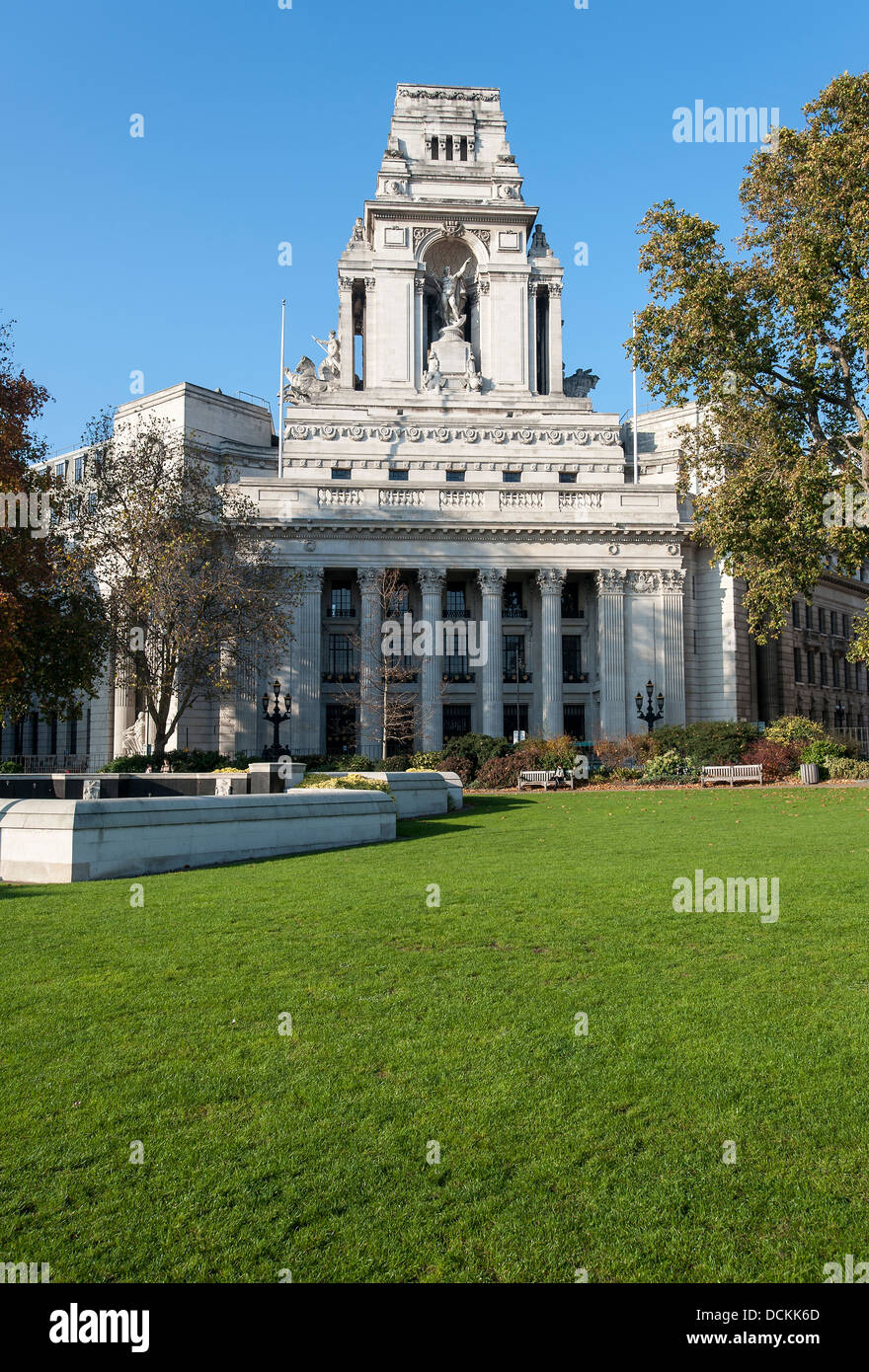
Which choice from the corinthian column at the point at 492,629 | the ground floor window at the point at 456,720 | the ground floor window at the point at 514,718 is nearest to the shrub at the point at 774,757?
the corinthian column at the point at 492,629

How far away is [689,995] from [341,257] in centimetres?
6708

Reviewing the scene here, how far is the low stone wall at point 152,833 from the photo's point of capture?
580 inches

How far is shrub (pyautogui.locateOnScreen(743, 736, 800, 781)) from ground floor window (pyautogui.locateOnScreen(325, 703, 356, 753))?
2234 centimetres

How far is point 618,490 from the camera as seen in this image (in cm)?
5497

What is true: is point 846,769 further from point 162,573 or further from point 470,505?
point 162,573

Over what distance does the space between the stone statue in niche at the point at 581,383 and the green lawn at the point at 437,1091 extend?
62719 millimetres

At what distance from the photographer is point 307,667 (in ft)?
172

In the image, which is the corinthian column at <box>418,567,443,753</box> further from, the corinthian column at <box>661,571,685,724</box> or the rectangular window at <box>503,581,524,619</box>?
the corinthian column at <box>661,571,685,724</box>

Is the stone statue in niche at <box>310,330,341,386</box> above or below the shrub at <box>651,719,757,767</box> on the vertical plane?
above

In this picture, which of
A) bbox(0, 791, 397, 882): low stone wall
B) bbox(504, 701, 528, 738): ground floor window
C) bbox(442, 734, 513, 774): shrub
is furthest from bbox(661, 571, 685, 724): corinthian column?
bbox(0, 791, 397, 882): low stone wall

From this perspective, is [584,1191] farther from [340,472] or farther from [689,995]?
[340,472]

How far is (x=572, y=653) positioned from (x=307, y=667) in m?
16.3

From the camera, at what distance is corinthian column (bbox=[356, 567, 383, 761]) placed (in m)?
A: 50.8
